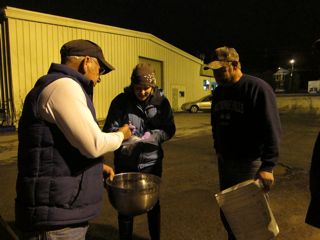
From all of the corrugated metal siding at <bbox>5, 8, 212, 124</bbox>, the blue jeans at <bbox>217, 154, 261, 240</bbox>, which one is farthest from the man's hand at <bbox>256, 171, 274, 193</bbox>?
the corrugated metal siding at <bbox>5, 8, 212, 124</bbox>

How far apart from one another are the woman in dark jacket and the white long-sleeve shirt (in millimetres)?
1401

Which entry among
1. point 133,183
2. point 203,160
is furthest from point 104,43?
point 133,183

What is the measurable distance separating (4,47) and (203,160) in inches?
388

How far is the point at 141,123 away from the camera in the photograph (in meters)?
3.24

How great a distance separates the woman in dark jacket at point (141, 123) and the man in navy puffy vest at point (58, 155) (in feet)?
4.22

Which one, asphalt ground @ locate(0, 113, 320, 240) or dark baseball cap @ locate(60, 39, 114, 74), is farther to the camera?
asphalt ground @ locate(0, 113, 320, 240)

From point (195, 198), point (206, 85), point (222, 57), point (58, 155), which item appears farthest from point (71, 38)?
point (206, 85)

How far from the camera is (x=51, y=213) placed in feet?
5.72

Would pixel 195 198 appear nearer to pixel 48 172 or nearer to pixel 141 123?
pixel 141 123

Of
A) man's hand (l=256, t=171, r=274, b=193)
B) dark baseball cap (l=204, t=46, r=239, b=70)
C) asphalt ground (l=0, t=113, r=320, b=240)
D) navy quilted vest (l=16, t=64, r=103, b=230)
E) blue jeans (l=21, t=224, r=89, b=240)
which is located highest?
dark baseball cap (l=204, t=46, r=239, b=70)

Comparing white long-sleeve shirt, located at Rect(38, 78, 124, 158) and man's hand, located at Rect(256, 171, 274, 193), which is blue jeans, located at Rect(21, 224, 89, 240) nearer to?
white long-sleeve shirt, located at Rect(38, 78, 124, 158)

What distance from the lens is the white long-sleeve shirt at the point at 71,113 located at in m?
1.64

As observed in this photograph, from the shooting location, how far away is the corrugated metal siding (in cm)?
1288

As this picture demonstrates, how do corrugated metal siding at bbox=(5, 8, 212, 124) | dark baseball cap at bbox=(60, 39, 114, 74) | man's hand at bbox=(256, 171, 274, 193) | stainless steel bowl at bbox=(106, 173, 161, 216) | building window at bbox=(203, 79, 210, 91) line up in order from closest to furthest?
dark baseball cap at bbox=(60, 39, 114, 74) → stainless steel bowl at bbox=(106, 173, 161, 216) → man's hand at bbox=(256, 171, 274, 193) → corrugated metal siding at bbox=(5, 8, 212, 124) → building window at bbox=(203, 79, 210, 91)
